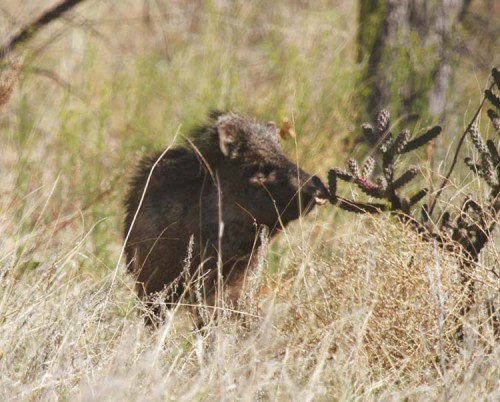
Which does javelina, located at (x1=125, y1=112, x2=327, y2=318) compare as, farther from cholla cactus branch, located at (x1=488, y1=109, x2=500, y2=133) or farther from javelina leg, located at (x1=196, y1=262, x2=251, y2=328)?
cholla cactus branch, located at (x1=488, y1=109, x2=500, y2=133)

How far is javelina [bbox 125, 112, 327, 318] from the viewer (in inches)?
211

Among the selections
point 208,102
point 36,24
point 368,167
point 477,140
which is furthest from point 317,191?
point 208,102

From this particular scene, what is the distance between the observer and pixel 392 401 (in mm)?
3695

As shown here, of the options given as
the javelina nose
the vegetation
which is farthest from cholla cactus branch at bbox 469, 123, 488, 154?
the javelina nose

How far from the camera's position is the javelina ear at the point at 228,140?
5555 mm

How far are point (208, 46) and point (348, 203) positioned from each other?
11.6ft

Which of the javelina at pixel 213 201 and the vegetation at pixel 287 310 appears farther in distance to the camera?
the javelina at pixel 213 201

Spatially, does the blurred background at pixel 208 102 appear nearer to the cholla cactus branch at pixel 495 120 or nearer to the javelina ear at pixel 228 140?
the javelina ear at pixel 228 140

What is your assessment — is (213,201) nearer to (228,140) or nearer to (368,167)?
(228,140)

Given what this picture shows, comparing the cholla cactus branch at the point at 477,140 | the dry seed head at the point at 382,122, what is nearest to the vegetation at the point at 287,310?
the cholla cactus branch at the point at 477,140

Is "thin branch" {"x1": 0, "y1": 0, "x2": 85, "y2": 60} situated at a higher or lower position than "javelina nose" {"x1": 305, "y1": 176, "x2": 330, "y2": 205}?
higher

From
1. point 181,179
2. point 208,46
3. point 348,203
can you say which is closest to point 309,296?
point 348,203

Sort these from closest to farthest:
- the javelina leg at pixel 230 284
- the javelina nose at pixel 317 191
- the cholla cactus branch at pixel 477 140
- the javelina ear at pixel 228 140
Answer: the cholla cactus branch at pixel 477 140 < the javelina nose at pixel 317 191 < the javelina leg at pixel 230 284 < the javelina ear at pixel 228 140

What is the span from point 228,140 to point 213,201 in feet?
1.13
